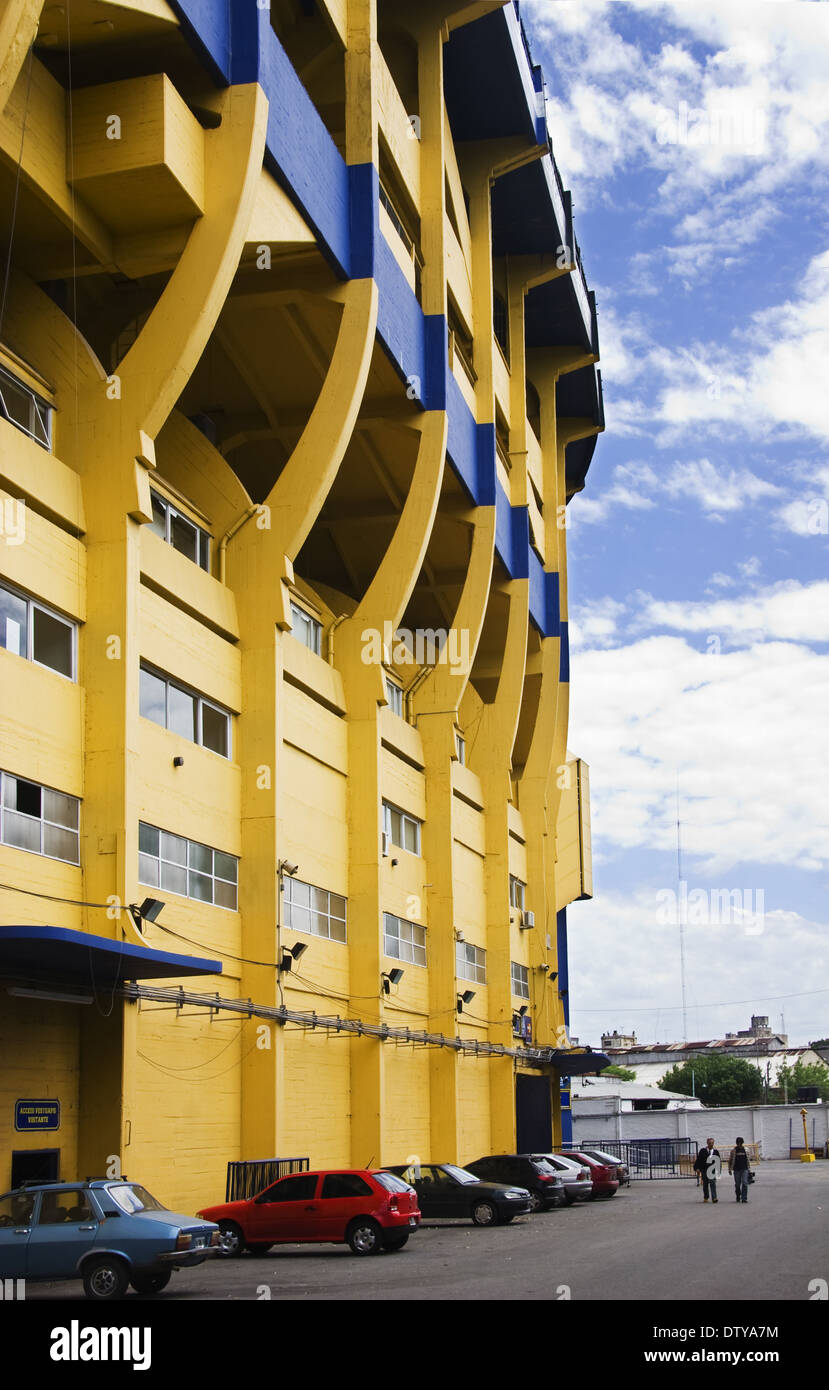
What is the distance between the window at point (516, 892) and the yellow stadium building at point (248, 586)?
15.1 feet

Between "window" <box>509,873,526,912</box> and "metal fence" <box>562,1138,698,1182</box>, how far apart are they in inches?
436

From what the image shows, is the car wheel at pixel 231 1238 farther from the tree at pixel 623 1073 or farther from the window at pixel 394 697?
the tree at pixel 623 1073

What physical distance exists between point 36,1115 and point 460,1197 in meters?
10.7

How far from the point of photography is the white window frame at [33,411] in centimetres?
2138

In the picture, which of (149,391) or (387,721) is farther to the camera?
(387,721)

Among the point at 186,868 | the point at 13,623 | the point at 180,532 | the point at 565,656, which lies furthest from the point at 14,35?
the point at 565,656

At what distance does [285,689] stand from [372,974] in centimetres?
686

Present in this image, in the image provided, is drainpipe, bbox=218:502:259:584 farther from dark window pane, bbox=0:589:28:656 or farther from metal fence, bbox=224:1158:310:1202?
metal fence, bbox=224:1158:310:1202

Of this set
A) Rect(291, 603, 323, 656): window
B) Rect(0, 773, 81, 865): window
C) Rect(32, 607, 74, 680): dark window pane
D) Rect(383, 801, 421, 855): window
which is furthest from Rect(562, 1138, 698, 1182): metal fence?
Rect(32, 607, 74, 680): dark window pane

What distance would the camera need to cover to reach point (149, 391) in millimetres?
22469

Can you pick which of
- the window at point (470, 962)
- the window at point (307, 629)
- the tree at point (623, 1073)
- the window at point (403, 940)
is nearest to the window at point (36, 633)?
the window at point (307, 629)

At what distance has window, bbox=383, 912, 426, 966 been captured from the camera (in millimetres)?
35281
